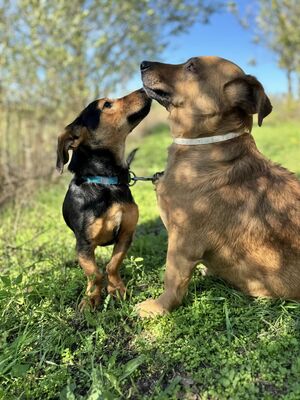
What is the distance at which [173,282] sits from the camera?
3143 millimetres

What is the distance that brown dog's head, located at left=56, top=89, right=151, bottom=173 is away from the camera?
12.0ft

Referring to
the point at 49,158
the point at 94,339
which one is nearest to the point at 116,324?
the point at 94,339

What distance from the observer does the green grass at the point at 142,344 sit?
2.49 metres

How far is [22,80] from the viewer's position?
8789 millimetres

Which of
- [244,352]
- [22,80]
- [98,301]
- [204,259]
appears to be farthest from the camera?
[22,80]

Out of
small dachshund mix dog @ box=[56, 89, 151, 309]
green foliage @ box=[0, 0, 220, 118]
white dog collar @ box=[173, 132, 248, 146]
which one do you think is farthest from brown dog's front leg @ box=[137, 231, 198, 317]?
green foliage @ box=[0, 0, 220, 118]

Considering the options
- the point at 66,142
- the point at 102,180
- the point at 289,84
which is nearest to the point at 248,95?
the point at 102,180

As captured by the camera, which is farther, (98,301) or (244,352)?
(98,301)

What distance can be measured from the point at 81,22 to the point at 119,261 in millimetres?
7079

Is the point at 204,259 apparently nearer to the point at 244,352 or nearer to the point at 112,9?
the point at 244,352

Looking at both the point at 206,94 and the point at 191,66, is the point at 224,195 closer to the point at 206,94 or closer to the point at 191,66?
the point at 206,94

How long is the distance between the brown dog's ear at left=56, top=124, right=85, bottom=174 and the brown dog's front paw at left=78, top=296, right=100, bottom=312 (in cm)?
113

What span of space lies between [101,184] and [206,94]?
122 cm

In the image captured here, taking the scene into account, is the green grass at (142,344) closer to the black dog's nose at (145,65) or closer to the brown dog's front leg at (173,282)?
the brown dog's front leg at (173,282)
